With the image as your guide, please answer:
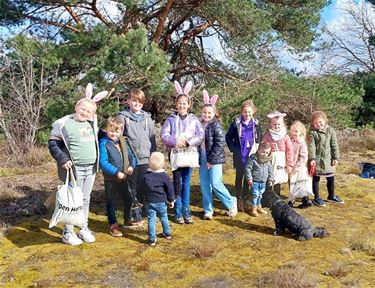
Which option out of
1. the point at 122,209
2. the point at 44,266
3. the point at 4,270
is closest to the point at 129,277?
the point at 44,266

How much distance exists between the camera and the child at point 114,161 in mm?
5102

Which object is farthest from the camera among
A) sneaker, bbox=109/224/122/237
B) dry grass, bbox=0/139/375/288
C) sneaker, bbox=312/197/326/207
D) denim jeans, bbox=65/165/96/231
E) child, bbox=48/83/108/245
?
sneaker, bbox=312/197/326/207

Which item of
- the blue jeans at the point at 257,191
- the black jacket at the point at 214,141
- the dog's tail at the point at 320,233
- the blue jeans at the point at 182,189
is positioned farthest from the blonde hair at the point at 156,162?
the dog's tail at the point at 320,233

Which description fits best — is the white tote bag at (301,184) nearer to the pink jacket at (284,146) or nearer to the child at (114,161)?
the pink jacket at (284,146)

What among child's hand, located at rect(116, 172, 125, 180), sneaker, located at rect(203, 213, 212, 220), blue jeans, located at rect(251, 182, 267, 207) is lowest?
sneaker, located at rect(203, 213, 212, 220)

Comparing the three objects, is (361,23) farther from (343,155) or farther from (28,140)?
(28,140)

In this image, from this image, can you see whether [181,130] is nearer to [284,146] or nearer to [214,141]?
[214,141]

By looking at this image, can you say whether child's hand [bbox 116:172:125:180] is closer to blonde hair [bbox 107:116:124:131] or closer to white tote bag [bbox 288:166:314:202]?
blonde hair [bbox 107:116:124:131]

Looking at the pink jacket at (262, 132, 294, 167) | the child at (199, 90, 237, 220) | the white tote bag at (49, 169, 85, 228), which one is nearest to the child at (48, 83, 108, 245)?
the white tote bag at (49, 169, 85, 228)

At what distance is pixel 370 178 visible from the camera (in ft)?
26.0

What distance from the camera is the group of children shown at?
16.1 ft

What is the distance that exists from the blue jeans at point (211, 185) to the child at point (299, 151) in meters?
0.99

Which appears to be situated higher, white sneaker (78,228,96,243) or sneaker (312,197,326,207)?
sneaker (312,197,326,207)

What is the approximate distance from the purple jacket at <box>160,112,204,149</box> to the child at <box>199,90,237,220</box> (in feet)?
0.68
